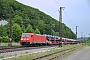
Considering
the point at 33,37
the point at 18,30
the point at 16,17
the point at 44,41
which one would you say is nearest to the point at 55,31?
the point at 16,17

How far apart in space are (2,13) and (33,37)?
48.3m

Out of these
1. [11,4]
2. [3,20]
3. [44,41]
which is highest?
[11,4]

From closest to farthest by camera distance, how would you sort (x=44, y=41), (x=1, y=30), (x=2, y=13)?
(x=44, y=41) < (x=1, y=30) < (x=2, y=13)

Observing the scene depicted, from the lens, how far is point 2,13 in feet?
331

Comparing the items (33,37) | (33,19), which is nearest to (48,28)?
(33,19)

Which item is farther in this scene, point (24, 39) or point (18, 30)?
point (18, 30)

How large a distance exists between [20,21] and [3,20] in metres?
9.98

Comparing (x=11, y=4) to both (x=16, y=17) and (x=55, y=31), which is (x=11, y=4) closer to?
(x=16, y=17)

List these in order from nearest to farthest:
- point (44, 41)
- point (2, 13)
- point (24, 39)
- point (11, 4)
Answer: point (24, 39) < point (44, 41) < point (2, 13) < point (11, 4)

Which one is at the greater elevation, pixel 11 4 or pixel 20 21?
pixel 11 4

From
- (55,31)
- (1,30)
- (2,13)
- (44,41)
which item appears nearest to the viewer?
(44,41)

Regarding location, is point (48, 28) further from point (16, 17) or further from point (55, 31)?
point (55, 31)

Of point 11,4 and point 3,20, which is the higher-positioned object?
point 11,4

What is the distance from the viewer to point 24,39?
54.0 m
